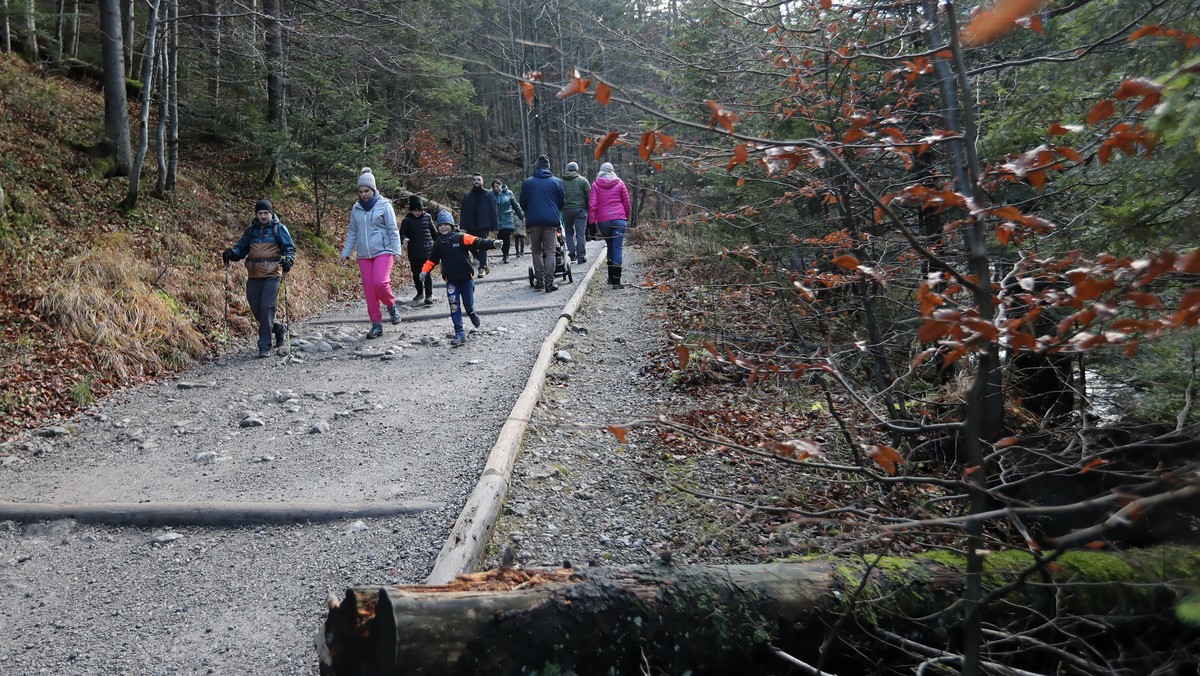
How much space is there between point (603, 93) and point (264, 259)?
873 centimetres

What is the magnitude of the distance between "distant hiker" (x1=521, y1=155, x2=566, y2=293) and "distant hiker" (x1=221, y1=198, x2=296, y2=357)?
15.7 ft

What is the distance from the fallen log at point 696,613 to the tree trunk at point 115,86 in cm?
1310

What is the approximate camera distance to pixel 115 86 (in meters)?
12.5

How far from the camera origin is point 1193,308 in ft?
5.28

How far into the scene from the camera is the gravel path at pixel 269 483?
3.87 meters

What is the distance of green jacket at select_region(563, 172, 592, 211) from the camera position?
52.2 feet

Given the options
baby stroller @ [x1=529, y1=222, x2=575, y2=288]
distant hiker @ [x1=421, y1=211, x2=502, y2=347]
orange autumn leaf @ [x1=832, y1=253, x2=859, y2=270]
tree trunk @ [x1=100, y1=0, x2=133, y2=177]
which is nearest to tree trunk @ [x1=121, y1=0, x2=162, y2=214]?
tree trunk @ [x1=100, y1=0, x2=133, y2=177]

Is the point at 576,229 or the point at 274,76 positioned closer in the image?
the point at 274,76

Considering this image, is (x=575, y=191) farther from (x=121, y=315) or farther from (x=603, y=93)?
(x=603, y=93)

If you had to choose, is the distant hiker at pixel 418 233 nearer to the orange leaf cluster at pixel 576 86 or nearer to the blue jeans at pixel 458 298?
the blue jeans at pixel 458 298

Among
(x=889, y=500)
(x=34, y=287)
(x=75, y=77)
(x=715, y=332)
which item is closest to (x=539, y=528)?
(x=889, y=500)

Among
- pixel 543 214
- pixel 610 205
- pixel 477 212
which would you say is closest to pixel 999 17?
pixel 543 214

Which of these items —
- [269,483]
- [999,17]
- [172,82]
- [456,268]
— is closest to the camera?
[999,17]

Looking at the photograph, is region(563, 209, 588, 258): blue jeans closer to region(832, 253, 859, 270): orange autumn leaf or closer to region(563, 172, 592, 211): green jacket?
region(563, 172, 592, 211): green jacket
